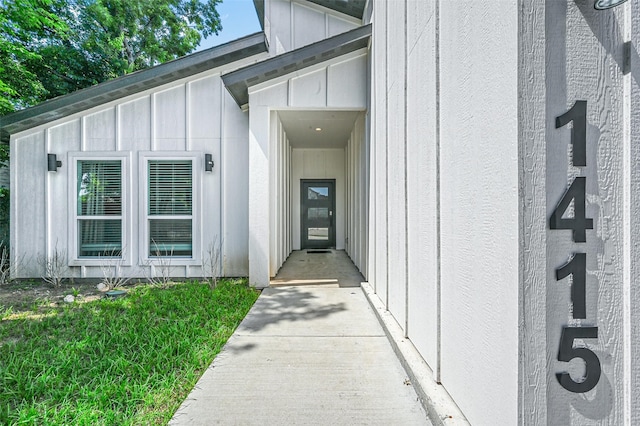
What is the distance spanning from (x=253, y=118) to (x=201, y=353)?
3.43 metres

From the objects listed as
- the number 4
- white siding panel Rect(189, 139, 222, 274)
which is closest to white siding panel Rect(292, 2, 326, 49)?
white siding panel Rect(189, 139, 222, 274)

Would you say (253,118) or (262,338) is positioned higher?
(253,118)

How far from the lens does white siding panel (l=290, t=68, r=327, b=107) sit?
191 inches

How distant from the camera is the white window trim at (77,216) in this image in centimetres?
546

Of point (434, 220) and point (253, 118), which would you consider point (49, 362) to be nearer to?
point (434, 220)

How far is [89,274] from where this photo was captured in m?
5.53

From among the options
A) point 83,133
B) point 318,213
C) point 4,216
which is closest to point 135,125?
point 83,133

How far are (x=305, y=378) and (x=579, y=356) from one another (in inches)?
67.0

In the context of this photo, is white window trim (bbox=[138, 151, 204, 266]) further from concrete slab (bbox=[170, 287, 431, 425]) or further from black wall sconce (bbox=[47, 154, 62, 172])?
concrete slab (bbox=[170, 287, 431, 425])

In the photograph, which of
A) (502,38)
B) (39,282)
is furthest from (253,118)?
(39,282)

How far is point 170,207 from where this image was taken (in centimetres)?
552

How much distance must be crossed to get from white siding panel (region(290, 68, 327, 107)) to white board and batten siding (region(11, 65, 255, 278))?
Answer: 1.23m

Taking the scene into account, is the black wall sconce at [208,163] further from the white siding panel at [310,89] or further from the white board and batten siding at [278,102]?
the white siding panel at [310,89]

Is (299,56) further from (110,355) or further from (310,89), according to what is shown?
(110,355)
